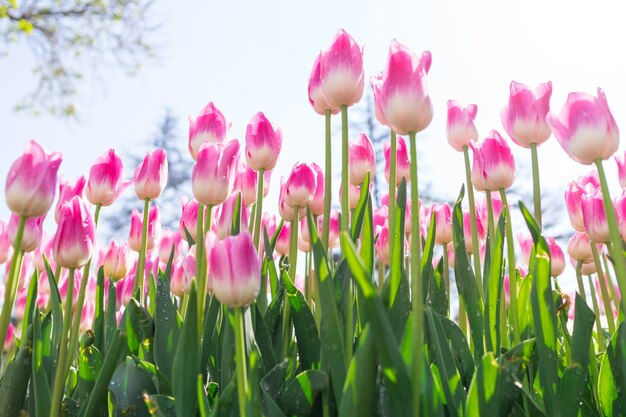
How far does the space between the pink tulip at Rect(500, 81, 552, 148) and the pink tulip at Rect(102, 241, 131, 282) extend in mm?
1079

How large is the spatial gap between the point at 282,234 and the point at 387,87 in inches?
41.7

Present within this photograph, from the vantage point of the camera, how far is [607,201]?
80 centimetres

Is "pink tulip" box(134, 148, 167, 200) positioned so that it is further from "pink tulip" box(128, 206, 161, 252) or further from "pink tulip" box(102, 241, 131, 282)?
"pink tulip" box(102, 241, 131, 282)

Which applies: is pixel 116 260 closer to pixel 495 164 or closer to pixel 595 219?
pixel 495 164

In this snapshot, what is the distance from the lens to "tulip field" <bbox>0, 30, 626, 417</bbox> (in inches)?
28.5

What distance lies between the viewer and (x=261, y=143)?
115 centimetres

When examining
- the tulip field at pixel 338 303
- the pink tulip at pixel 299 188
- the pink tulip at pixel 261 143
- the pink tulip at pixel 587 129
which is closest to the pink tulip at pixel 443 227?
the tulip field at pixel 338 303

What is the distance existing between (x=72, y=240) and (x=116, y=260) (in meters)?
0.70

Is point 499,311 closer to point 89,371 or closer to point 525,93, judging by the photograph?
point 525,93

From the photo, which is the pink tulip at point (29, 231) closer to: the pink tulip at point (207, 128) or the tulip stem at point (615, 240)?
the pink tulip at point (207, 128)

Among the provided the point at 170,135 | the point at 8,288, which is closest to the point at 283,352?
the point at 8,288

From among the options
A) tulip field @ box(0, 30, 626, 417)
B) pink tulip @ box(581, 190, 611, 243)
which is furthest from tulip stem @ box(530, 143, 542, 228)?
pink tulip @ box(581, 190, 611, 243)

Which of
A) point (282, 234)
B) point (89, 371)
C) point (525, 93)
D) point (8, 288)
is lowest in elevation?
point (89, 371)

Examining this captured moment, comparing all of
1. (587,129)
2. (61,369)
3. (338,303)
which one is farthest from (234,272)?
(587,129)
